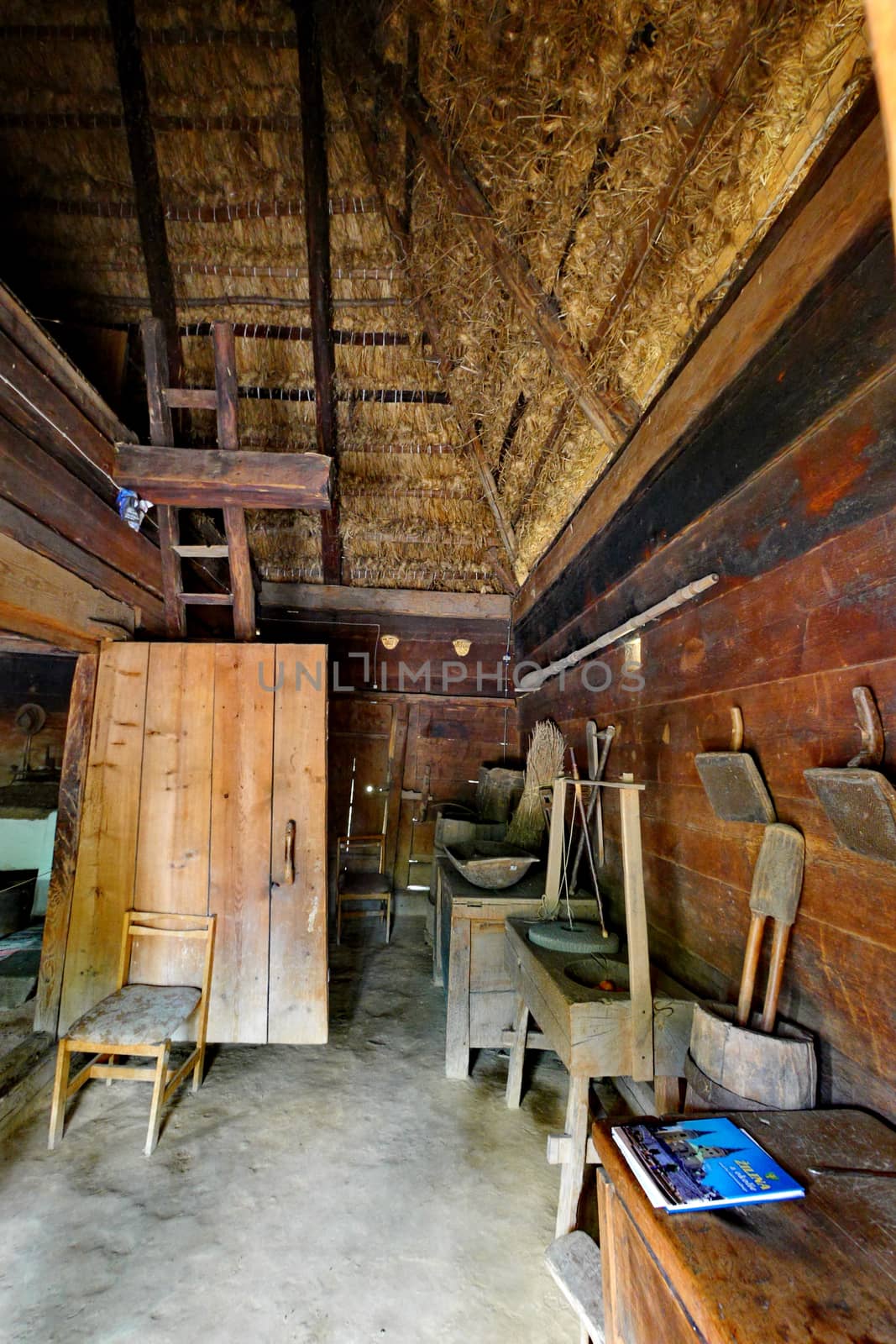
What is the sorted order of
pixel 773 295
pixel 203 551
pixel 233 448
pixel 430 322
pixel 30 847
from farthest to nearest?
pixel 30 847, pixel 430 322, pixel 203 551, pixel 233 448, pixel 773 295

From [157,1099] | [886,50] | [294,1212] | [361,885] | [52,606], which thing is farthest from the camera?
[361,885]

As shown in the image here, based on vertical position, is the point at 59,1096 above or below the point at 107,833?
below

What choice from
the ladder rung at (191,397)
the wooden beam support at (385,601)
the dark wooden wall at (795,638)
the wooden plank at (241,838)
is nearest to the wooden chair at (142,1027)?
the wooden plank at (241,838)

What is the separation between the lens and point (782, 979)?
143cm

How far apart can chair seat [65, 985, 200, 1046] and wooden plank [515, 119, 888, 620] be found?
290 centimetres

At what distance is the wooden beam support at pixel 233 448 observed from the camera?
2.84 meters

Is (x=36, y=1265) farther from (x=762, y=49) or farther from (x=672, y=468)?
(x=762, y=49)

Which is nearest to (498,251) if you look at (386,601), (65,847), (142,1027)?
(386,601)

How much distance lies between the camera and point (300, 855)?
289cm

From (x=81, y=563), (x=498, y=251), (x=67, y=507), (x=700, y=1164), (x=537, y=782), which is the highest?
(x=498, y=251)

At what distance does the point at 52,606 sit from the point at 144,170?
2299 millimetres

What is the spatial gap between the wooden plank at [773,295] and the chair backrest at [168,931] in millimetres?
2807

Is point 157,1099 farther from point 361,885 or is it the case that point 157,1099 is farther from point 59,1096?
point 361,885

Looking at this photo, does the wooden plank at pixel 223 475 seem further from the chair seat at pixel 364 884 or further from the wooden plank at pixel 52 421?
the chair seat at pixel 364 884
